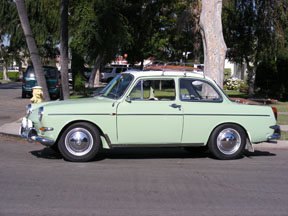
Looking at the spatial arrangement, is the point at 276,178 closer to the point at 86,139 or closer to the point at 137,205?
the point at 137,205

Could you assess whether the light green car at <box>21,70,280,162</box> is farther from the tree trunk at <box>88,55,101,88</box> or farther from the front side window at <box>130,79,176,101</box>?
the tree trunk at <box>88,55,101,88</box>

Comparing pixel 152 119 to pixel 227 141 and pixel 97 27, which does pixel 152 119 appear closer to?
pixel 227 141

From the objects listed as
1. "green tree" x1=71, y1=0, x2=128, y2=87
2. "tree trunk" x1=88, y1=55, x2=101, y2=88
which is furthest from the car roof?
"tree trunk" x1=88, y1=55, x2=101, y2=88

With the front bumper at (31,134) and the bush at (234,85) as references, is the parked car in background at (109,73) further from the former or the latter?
the front bumper at (31,134)

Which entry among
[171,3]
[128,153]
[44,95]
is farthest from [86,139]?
[171,3]

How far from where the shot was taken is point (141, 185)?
6.86 meters

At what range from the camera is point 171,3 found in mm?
33156

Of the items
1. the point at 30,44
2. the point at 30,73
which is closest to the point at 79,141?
the point at 30,44

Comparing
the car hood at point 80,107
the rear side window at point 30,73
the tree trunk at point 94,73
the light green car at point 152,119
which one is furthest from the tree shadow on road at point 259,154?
the tree trunk at point 94,73

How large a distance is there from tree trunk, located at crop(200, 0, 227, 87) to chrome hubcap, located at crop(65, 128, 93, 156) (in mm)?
6553

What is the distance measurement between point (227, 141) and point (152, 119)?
166 centimetres

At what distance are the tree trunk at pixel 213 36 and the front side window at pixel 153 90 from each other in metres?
5.24

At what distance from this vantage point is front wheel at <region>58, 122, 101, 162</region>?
8.27m

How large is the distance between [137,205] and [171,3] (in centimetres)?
2888
